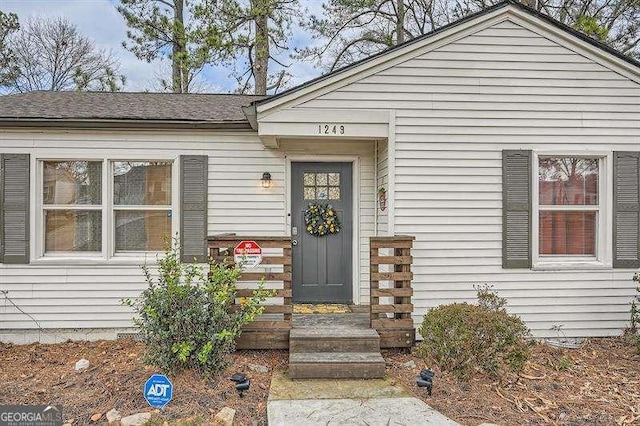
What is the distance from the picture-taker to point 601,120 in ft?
16.6

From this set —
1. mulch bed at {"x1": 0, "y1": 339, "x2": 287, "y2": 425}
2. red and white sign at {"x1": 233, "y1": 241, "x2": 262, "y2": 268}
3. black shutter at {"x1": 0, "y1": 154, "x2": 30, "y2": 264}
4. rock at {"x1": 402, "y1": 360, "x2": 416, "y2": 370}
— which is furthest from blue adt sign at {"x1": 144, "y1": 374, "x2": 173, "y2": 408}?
black shutter at {"x1": 0, "y1": 154, "x2": 30, "y2": 264}

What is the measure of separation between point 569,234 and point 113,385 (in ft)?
17.7

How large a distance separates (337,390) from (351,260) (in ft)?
7.61

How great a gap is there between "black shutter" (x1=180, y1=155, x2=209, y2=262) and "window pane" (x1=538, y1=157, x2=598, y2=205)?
4.29 metres

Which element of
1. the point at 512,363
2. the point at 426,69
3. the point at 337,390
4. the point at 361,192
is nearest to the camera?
the point at 337,390

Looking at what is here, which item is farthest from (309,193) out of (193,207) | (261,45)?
(261,45)

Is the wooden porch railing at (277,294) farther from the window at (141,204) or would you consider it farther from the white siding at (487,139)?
the white siding at (487,139)

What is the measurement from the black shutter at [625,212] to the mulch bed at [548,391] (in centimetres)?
114

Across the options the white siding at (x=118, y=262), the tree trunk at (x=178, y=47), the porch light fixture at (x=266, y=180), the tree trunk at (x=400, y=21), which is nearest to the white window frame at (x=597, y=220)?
the white siding at (x=118, y=262)

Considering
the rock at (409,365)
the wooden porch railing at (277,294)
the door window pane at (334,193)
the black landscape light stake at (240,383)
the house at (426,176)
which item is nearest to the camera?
the black landscape light stake at (240,383)

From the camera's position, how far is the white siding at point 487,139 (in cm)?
495

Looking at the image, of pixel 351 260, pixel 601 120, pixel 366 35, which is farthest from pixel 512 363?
pixel 366 35

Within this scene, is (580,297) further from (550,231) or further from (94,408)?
(94,408)

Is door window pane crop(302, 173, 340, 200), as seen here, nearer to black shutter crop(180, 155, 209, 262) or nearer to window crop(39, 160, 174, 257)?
black shutter crop(180, 155, 209, 262)
